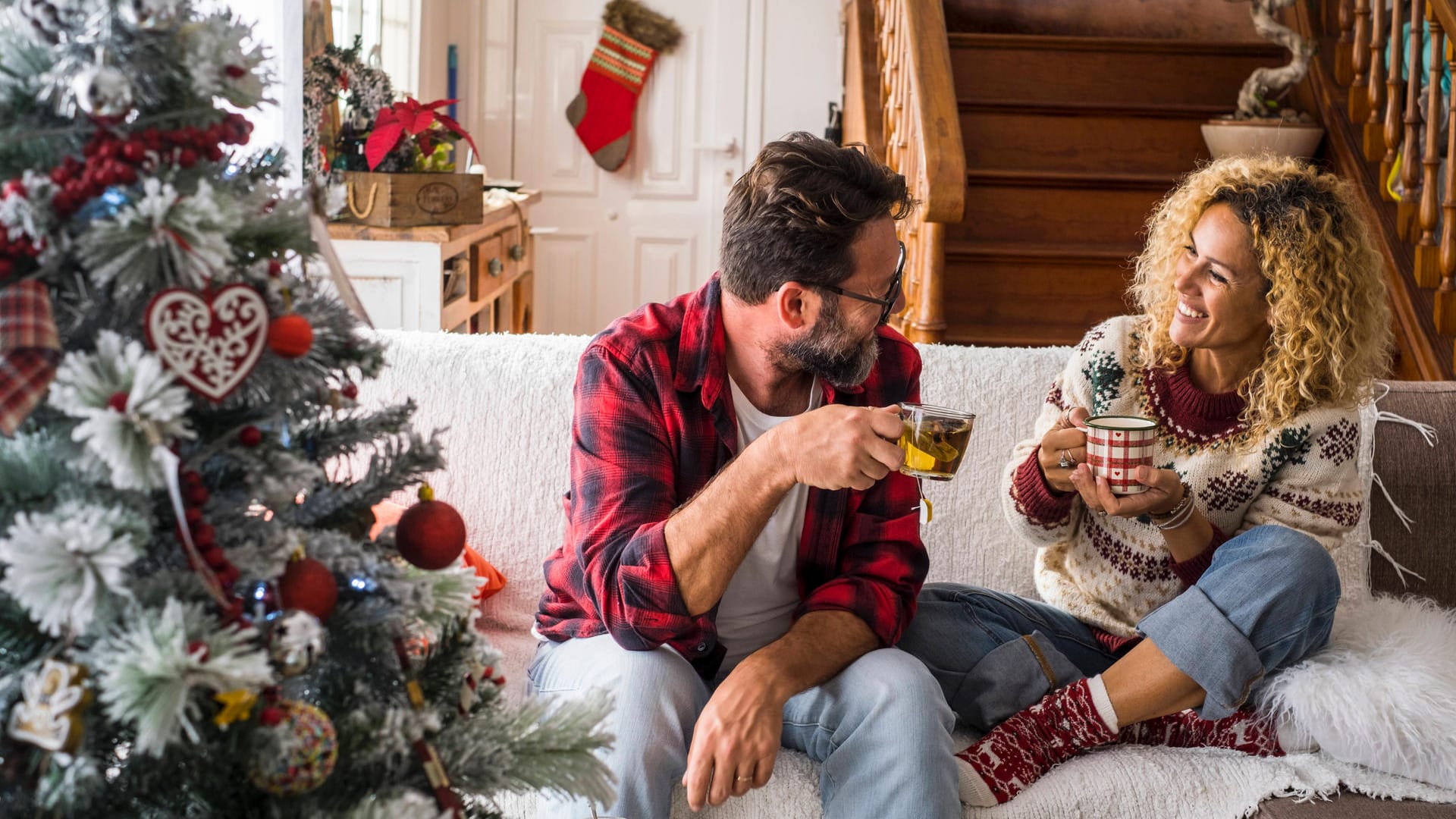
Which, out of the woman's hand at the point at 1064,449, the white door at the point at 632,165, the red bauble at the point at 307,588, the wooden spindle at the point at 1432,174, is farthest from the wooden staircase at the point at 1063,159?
the red bauble at the point at 307,588

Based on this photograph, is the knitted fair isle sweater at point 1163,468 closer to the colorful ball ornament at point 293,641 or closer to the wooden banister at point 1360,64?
the colorful ball ornament at point 293,641

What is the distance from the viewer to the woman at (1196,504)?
1.59 meters

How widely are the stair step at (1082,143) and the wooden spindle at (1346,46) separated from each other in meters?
0.40

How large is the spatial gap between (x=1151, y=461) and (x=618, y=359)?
2.17 ft

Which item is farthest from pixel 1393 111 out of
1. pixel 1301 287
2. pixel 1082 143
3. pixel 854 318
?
pixel 854 318

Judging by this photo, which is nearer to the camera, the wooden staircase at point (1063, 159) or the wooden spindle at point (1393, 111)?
the wooden spindle at point (1393, 111)

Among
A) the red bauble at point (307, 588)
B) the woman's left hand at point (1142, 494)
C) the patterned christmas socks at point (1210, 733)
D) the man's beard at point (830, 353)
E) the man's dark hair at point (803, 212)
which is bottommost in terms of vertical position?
the patterned christmas socks at point (1210, 733)

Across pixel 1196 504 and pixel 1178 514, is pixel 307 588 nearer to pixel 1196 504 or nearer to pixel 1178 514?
pixel 1178 514

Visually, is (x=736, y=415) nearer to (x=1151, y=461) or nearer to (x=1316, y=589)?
(x=1151, y=461)

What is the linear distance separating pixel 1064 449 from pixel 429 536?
3.22 ft

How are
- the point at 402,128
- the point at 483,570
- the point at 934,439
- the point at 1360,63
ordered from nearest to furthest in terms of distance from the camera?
the point at 934,439 < the point at 483,570 < the point at 402,128 < the point at 1360,63

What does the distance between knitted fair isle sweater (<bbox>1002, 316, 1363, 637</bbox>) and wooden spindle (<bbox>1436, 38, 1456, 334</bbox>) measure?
4.75 ft

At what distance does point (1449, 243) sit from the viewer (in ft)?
9.68

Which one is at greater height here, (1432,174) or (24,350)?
(1432,174)
